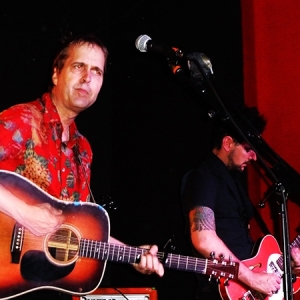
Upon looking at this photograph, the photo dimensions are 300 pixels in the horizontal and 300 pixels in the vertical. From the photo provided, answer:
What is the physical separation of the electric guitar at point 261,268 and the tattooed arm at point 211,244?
0.17ft

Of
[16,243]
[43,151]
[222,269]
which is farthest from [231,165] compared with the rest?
[16,243]

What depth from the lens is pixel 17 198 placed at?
232 centimetres

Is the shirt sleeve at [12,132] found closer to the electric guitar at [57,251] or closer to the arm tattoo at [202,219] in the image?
the electric guitar at [57,251]

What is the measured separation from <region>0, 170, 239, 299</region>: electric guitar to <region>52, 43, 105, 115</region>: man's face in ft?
1.96

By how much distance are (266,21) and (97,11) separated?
143 cm

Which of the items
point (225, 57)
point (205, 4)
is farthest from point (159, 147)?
point (205, 4)

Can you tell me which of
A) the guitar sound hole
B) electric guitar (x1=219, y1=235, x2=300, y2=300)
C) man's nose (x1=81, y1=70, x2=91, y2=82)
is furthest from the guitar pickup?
electric guitar (x1=219, y1=235, x2=300, y2=300)

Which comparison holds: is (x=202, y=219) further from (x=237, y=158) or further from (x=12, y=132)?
(x=12, y=132)

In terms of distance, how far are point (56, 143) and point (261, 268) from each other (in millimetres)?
1549

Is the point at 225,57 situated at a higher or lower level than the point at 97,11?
lower

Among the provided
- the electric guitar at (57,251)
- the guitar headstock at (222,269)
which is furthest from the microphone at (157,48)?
the guitar headstock at (222,269)

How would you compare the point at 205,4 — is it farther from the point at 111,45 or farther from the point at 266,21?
the point at 111,45

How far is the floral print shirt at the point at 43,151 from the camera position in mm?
2461

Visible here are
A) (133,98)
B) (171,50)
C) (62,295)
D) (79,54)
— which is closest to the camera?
(171,50)
